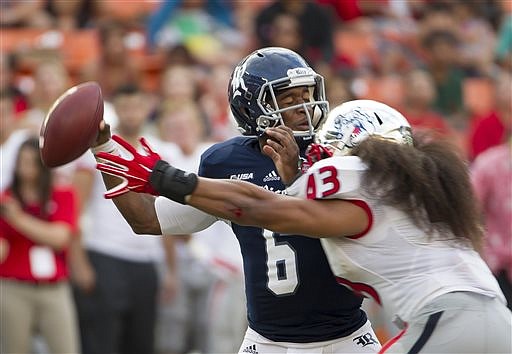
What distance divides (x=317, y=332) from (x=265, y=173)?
58cm

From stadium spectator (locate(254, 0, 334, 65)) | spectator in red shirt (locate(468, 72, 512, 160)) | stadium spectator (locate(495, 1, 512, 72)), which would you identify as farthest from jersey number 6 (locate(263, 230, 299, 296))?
stadium spectator (locate(495, 1, 512, 72))

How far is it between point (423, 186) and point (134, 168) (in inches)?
35.3

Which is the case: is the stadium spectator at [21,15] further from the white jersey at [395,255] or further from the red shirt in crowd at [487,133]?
the white jersey at [395,255]

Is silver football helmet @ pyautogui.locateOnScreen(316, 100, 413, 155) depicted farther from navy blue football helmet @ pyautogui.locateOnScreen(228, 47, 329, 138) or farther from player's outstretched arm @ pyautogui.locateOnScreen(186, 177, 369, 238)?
player's outstretched arm @ pyautogui.locateOnScreen(186, 177, 369, 238)

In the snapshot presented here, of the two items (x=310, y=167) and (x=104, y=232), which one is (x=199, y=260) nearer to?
(x=104, y=232)

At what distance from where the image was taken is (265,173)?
432cm

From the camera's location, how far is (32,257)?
7.02m

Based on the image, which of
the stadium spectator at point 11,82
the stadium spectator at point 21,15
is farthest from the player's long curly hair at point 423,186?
the stadium spectator at point 21,15

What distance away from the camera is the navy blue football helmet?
430 cm

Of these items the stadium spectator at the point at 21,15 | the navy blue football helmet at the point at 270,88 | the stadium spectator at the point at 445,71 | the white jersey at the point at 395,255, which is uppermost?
the navy blue football helmet at the point at 270,88

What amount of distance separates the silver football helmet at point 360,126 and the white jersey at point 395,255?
0.22m

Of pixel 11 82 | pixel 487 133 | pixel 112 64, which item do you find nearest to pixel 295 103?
pixel 487 133

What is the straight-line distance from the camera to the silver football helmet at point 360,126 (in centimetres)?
401

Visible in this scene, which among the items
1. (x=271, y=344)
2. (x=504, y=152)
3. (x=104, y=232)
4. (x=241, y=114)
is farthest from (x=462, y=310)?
(x=104, y=232)
